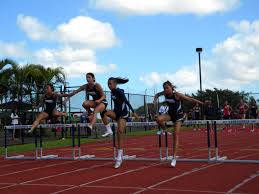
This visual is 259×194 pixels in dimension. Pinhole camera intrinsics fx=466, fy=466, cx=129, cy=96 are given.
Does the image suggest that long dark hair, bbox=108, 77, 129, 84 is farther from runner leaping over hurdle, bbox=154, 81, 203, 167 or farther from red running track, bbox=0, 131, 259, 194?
red running track, bbox=0, 131, 259, 194

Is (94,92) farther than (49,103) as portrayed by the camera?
No

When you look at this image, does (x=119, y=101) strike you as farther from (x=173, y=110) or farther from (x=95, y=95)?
(x=173, y=110)

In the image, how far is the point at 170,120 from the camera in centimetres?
1116

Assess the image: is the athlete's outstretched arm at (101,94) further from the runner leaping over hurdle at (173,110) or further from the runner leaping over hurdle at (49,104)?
the runner leaping over hurdle at (49,104)

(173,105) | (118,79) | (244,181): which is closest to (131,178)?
(244,181)

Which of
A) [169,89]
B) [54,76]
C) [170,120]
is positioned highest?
[54,76]

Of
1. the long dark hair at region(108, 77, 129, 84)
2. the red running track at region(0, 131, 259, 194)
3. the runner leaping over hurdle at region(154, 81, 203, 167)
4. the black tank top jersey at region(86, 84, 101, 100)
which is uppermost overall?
the long dark hair at region(108, 77, 129, 84)

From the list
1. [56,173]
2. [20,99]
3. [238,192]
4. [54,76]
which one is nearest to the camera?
[238,192]

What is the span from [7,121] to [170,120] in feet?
49.1

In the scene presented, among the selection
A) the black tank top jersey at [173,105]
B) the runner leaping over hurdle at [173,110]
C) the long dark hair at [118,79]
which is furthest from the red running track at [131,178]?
the long dark hair at [118,79]

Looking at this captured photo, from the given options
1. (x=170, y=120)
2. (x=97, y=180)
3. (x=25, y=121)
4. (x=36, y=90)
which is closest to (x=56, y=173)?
Result: (x=97, y=180)

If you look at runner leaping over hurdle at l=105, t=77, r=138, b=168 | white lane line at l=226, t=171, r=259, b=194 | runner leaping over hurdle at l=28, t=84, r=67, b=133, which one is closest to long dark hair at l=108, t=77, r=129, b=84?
runner leaping over hurdle at l=105, t=77, r=138, b=168

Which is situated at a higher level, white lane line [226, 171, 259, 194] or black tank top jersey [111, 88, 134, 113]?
black tank top jersey [111, 88, 134, 113]

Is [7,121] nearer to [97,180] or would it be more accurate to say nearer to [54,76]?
[54,76]
